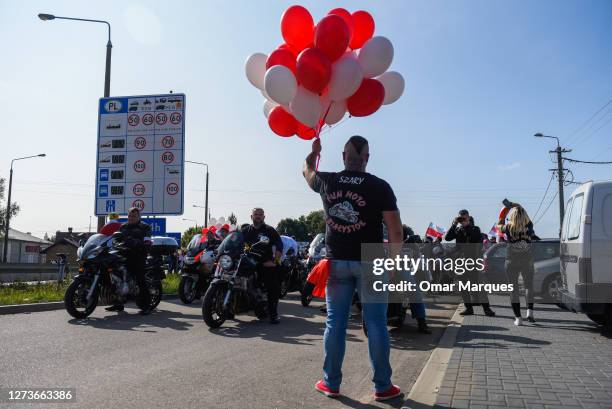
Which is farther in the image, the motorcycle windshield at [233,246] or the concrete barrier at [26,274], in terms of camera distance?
the concrete barrier at [26,274]

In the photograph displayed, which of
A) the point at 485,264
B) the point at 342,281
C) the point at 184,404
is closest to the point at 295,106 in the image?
the point at 342,281

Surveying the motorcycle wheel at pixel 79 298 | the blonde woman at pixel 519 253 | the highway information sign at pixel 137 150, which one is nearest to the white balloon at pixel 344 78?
the blonde woman at pixel 519 253

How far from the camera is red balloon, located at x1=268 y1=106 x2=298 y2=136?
588 centimetres

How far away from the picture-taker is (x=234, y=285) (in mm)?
7887

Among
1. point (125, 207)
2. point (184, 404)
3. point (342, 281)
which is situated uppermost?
point (125, 207)

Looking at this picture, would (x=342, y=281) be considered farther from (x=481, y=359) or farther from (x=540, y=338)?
(x=540, y=338)

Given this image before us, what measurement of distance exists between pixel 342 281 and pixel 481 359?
2070mm

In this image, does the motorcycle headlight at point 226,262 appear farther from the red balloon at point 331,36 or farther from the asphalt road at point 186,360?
the red balloon at point 331,36

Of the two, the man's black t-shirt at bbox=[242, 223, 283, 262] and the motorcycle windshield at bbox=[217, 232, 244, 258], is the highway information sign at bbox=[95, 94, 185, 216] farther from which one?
the motorcycle windshield at bbox=[217, 232, 244, 258]

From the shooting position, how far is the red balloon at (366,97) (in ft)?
18.6

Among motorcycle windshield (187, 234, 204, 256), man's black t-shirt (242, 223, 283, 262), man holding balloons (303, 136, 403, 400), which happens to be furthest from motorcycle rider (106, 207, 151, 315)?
man holding balloons (303, 136, 403, 400)

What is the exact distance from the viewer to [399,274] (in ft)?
24.3

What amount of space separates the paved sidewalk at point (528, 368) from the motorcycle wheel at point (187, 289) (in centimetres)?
588

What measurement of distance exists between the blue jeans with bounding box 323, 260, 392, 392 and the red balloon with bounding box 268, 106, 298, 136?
2.26 m
